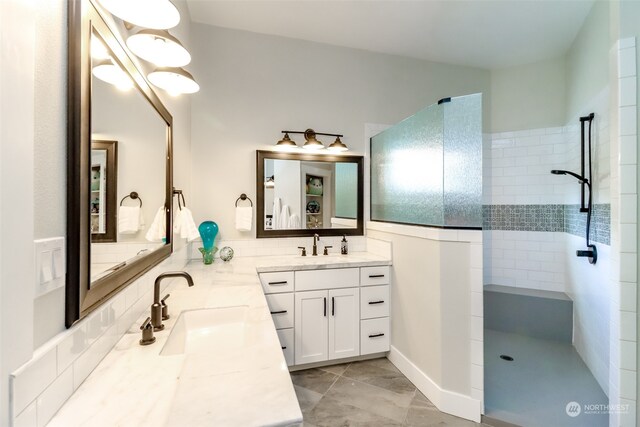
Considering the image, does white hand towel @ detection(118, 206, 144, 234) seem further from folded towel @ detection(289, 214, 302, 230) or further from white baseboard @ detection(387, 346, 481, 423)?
white baseboard @ detection(387, 346, 481, 423)

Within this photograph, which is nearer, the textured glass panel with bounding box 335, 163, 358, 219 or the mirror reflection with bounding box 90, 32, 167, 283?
the mirror reflection with bounding box 90, 32, 167, 283

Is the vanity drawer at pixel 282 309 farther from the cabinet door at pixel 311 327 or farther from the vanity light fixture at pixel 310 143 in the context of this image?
the vanity light fixture at pixel 310 143

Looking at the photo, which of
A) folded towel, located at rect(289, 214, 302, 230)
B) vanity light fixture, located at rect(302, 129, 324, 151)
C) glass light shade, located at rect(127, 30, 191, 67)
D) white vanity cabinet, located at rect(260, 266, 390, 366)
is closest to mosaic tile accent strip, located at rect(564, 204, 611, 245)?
white vanity cabinet, located at rect(260, 266, 390, 366)

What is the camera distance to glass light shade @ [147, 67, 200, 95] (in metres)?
1.33

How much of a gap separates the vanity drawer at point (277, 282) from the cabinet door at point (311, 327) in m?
0.11

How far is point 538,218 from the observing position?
9.94 ft

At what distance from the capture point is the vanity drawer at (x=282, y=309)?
85.7 inches

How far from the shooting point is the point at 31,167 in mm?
593

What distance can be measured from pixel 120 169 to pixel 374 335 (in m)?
2.18

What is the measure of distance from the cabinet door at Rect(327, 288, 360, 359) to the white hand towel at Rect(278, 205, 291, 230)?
31.0 inches

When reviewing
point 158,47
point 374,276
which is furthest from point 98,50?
point 374,276

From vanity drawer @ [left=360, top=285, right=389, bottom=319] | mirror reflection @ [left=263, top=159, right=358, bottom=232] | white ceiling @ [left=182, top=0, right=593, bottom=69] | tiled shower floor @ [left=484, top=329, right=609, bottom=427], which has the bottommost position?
tiled shower floor @ [left=484, top=329, right=609, bottom=427]

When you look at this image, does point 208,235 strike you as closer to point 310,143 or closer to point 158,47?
point 310,143

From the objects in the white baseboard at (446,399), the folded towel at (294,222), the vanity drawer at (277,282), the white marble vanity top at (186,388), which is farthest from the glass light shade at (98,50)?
the white baseboard at (446,399)
